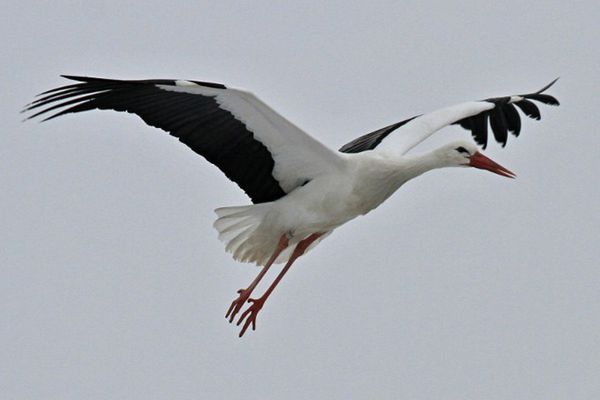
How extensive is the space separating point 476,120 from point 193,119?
3.24 meters

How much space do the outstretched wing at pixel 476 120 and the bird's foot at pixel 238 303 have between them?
70.0 inches

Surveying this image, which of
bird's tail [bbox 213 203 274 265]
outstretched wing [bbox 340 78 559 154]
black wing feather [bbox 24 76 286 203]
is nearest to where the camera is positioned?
black wing feather [bbox 24 76 286 203]

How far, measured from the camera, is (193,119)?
13516 millimetres

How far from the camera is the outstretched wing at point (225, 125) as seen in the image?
13.0 meters

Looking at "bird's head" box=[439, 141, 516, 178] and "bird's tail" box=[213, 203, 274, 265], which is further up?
"bird's tail" box=[213, 203, 274, 265]

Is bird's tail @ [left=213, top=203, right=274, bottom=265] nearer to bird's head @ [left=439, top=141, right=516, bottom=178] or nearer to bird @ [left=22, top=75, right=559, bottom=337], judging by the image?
bird @ [left=22, top=75, right=559, bottom=337]

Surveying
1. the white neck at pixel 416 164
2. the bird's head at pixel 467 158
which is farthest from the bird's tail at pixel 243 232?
the bird's head at pixel 467 158

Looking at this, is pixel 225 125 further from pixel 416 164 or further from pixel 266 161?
pixel 416 164

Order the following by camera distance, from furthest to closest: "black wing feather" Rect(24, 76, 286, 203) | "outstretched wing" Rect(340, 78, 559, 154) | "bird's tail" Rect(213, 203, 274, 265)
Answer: "outstretched wing" Rect(340, 78, 559, 154)
"bird's tail" Rect(213, 203, 274, 265)
"black wing feather" Rect(24, 76, 286, 203)

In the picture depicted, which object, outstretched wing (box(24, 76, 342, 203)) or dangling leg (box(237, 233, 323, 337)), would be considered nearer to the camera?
outstretched wing (box(24, 76, 342, 203))

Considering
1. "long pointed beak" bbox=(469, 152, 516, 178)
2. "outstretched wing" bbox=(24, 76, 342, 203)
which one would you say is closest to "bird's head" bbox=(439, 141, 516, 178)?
"long pointed beak" bbox=(469, 152, 516, 178)

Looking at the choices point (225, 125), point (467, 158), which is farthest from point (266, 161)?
point (467, 158)

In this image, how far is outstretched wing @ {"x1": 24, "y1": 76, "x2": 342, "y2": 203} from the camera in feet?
42.6

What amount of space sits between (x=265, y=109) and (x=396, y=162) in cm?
125
